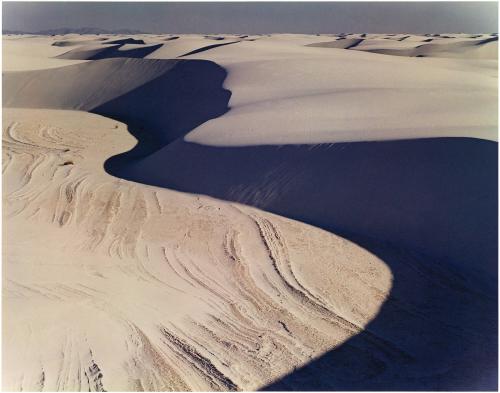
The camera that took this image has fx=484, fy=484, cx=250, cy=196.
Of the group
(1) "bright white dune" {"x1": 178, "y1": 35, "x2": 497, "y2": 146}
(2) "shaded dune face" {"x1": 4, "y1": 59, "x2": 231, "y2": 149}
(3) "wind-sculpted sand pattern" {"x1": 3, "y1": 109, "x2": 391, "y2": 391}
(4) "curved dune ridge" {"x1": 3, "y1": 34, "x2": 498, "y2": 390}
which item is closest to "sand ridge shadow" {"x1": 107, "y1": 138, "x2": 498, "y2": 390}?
(4) "curved dune ridge" {"x1": 3, "y1": 34, "x2": 498, "y2": 390}

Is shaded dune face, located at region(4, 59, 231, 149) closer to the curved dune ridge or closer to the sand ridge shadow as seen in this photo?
the curved dune ridge

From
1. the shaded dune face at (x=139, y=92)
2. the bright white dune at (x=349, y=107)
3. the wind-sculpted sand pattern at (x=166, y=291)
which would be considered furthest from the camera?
the shaded dune face at (x=139, y=92)

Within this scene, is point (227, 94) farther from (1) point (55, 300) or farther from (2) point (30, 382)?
(2) point (30, 382)

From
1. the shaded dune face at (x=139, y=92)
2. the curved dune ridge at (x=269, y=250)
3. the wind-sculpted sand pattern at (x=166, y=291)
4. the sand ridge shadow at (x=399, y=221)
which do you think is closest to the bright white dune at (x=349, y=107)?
the curved dune ridge at (x=269, y=250)

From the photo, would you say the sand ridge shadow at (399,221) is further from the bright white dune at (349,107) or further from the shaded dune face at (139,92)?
the shaded dune face at (139,92)

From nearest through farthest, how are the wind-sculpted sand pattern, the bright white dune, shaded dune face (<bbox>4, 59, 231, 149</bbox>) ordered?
the wind-sculpted sand pattern → the bright white dune → shaded dune face (<bbox>4, 59, 231, 149</bbox>)
